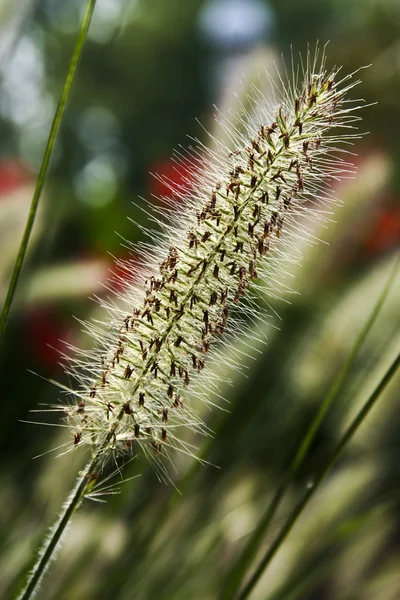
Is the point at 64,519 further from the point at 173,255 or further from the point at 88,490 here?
the point at 173,255

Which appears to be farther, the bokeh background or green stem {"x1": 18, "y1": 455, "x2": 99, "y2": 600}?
the bokeh background

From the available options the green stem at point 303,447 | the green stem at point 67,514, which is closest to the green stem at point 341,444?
the green stem at point 303,447

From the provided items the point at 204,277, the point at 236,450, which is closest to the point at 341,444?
the point at 204,277

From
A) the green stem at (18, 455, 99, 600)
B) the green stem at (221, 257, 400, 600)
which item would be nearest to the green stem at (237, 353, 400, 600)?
the green stem at (221, 257, 400, 600)

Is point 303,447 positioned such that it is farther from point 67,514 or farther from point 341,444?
point 67,514

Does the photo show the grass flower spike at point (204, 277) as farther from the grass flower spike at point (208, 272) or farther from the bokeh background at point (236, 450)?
the bokeh background at point (236, 450)

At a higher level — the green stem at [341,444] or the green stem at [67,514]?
the green stem at [341,444]

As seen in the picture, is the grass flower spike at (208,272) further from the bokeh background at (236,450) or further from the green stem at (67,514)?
the bokeh background at (236,450)

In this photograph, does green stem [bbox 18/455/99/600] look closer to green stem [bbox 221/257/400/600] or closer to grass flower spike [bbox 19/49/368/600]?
grass flower spike [bbox 19/49/368/600]

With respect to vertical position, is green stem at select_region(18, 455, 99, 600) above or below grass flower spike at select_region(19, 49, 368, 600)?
below

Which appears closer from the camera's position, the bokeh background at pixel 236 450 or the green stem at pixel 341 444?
the green stem at pixel 341 444

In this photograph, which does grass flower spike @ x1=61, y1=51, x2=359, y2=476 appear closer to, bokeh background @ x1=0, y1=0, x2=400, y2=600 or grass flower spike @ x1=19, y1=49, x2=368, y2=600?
grass flower spike @ x1=19, y1=49, x2=368, y2=600
